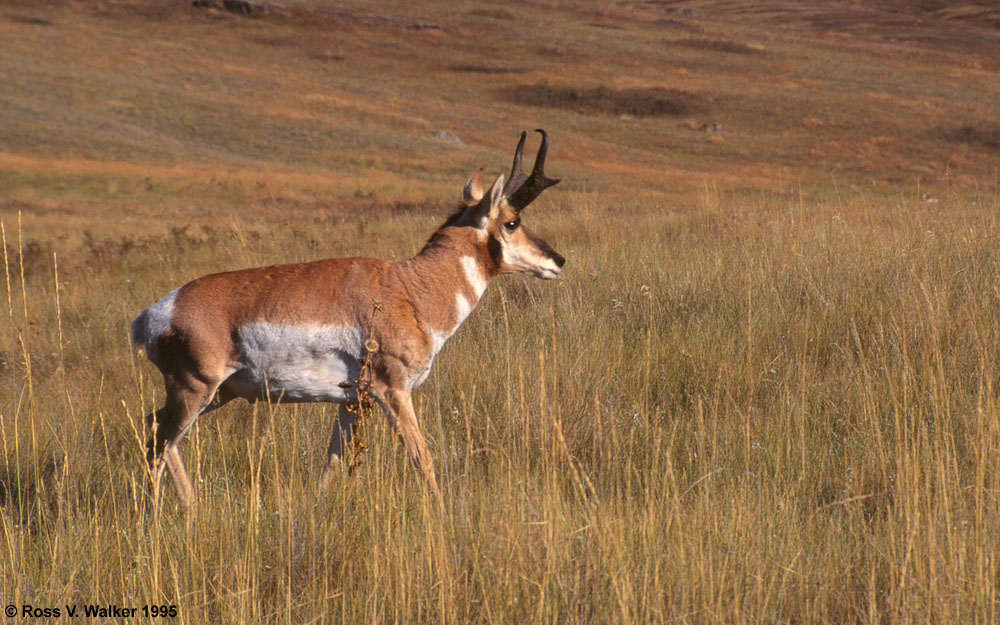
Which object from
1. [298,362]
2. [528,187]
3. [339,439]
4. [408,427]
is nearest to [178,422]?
[298,362]

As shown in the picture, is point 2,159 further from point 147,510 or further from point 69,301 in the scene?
point 147,510

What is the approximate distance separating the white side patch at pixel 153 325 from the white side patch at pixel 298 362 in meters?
0.35

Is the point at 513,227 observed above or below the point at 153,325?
above

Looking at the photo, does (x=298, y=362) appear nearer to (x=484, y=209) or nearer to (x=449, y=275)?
(x=449, y=275)

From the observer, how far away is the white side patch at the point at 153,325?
4.10 m

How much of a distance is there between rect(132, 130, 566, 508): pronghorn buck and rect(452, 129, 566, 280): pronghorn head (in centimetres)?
27

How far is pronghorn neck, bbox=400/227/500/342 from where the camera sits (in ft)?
15.0

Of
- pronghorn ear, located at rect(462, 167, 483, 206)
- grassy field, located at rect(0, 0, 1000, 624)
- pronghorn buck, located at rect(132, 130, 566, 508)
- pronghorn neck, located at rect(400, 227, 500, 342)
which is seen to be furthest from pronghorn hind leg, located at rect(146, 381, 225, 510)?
pronghorn ear, located at rect(462, 167, 483, 206)

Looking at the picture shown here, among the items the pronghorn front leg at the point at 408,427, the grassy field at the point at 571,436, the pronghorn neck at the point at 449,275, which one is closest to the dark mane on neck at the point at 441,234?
the pronghorn neck at the point at 449,275

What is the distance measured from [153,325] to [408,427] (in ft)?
4.10

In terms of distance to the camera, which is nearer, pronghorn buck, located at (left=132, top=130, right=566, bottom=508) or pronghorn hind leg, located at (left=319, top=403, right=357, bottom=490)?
pronghorn buck, located at (left=132, top=130, right=566, bottom=508)

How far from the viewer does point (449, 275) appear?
4.70 metres

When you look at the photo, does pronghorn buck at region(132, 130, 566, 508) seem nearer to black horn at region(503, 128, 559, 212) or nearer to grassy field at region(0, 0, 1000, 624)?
grassy field at region(0, 0, 1000, 624)

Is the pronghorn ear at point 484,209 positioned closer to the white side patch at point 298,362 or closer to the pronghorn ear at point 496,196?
the pronghorn ear at point 496,196
